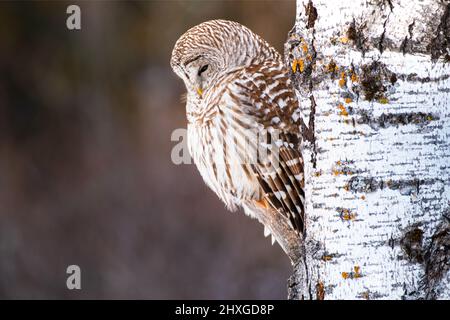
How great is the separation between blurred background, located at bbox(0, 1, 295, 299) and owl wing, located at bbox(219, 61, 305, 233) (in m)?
2.88

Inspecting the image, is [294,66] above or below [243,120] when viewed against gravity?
below

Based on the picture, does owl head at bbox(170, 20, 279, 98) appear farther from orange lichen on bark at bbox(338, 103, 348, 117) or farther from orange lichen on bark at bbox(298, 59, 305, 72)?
orange lichen on bark at bbox(338, 103, 348, 117)

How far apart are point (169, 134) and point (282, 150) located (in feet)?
14.0

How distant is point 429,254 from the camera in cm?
210

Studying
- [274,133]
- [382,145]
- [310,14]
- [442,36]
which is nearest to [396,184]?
[382,145]

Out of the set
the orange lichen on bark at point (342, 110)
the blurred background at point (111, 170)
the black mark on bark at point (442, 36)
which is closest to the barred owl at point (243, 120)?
the orange lichen on bark at point (342, 110)

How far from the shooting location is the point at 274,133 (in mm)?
3404

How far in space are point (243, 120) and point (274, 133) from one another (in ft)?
0.52

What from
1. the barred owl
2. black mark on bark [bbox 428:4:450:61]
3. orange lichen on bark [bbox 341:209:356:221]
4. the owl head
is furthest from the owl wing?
black mark on bark [bbox 428:4:450:61]

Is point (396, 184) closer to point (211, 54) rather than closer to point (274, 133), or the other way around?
point (274, 133)

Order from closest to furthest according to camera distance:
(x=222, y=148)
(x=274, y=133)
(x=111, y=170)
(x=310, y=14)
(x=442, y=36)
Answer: (x=442, y=36) → (x=310, y=14) → (x=274, y=133) → (x=222, y=148) → (x=111, y=170)

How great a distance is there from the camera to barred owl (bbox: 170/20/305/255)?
3.39m
